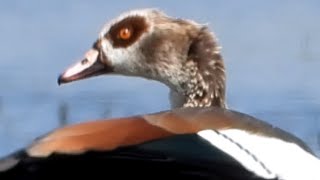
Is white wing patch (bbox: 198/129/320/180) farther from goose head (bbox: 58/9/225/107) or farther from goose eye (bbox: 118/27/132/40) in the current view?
goose eye (bbox: 118/27/132/40)

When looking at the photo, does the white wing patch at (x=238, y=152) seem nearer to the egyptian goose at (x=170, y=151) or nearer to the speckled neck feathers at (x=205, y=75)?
the egyptian goose at (x=170, y=151)

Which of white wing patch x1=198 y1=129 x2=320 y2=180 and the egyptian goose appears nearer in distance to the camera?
the egyptian goose

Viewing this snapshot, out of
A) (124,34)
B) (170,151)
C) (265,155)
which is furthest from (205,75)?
(170,151)

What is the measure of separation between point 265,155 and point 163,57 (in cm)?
221

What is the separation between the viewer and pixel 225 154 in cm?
654

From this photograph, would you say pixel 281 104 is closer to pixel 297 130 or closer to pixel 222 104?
pixel 297 130

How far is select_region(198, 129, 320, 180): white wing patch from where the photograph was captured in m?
6.58

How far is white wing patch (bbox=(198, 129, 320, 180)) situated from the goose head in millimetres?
1754

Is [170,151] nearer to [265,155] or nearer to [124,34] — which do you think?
[265,155]

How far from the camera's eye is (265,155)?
673cm

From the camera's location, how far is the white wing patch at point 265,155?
21.6 feet

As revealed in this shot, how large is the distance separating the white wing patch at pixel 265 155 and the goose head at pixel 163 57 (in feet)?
5.76

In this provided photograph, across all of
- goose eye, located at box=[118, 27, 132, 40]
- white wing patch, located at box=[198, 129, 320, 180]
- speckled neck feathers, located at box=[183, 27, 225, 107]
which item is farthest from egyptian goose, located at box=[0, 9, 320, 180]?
goose eye, located at box=[118, 27, 132, 40]

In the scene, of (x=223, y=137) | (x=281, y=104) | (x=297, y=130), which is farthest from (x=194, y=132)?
(x=281, y=104)
